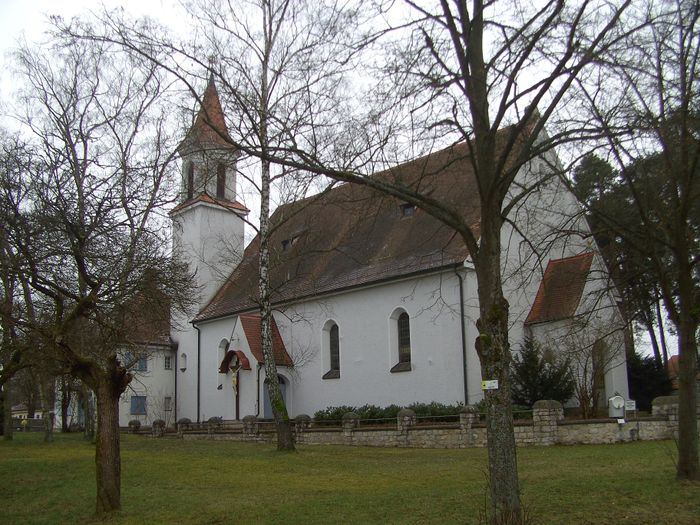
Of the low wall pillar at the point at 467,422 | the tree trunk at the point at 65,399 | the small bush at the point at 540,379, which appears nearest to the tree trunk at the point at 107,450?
the low wall pillar at the point at 467,422

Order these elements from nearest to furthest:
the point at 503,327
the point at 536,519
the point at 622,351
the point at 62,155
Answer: the point at 503,327, the point at 536,519, the point at 62,155, the point at 622,351

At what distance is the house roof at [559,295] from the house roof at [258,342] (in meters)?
11.3

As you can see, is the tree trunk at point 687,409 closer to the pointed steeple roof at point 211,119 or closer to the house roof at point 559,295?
the pointed steeple roof at point 211,119

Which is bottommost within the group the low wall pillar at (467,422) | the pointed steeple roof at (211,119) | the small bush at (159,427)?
the small bush at (159,427)

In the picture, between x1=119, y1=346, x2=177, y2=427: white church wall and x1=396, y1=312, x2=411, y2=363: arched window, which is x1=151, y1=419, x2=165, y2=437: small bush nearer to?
x1=119, y1=346, x2=177, y2=427: white church wall

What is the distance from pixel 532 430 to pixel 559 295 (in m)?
8.34

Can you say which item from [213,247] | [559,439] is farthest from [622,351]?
[213,247]

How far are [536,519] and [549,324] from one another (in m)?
17.7

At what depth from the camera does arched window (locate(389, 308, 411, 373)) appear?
26219mm

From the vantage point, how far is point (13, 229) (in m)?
13.2

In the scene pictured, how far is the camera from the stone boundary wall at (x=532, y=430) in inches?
706

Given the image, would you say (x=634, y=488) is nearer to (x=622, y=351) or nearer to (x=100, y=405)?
(x=100, y=405)

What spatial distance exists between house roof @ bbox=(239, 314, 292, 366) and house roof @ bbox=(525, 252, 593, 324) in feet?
37.2

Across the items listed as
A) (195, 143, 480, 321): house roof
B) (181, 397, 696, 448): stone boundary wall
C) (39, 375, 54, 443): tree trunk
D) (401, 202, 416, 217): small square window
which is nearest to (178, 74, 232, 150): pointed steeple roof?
(195, 143, 480, 321): house roof
